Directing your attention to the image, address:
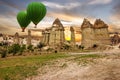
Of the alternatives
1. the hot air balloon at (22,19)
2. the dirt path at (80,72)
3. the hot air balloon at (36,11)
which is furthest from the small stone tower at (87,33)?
the dirt path at (80,72)

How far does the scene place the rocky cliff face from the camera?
4675 inches

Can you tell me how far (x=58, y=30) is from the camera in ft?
424

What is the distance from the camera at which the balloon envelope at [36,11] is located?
45156 mm

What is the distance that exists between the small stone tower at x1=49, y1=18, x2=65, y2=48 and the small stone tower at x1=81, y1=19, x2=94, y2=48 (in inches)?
472

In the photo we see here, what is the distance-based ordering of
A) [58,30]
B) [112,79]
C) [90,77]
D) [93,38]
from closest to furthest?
[112,79], [90,77], [93,38], [58,30]

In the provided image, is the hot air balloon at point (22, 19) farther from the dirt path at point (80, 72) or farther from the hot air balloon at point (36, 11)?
the dirt path at point (80, 72)

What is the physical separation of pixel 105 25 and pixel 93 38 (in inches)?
363

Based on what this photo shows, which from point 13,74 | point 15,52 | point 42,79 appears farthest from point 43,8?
point 15,52

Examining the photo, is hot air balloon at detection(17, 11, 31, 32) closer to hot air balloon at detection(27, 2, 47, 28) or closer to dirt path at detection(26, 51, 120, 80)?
hot air balloon at detection(27, 2, 47, 28)

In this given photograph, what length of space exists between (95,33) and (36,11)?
273 ft

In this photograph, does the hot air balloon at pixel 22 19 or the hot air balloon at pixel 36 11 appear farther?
the hot air balloon at pixel 22 19

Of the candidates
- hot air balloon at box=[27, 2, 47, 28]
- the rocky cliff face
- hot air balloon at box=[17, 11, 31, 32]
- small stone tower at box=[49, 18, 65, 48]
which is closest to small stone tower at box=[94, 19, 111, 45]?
the rocky cliff face

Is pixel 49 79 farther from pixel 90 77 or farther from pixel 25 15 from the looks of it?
pixel 25 15

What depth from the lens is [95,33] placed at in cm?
12488
